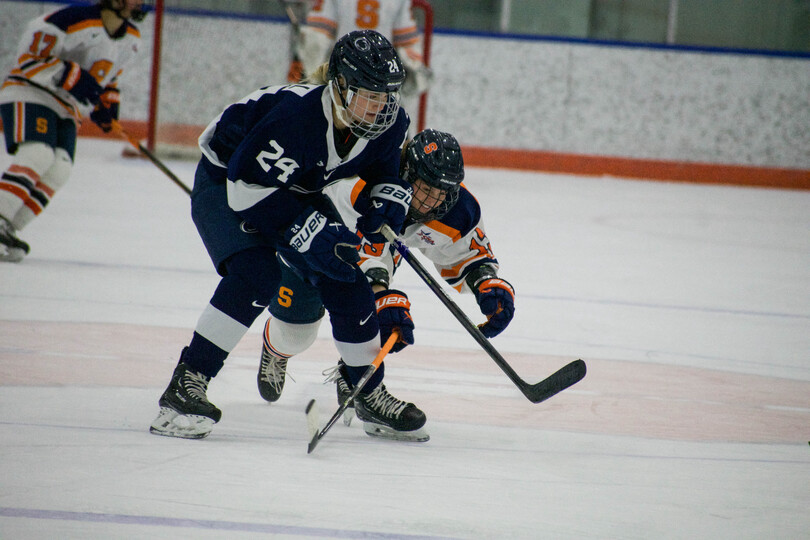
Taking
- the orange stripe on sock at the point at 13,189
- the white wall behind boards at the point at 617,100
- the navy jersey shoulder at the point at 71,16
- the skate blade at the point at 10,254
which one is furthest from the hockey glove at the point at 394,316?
the white wall behind boards at the point at 617,100

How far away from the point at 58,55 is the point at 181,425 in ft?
7.65

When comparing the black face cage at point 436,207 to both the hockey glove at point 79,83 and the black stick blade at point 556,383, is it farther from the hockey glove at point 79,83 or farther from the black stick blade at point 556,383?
the hockey glove at point 79,83

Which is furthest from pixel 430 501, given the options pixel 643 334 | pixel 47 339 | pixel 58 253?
pixel 58 253

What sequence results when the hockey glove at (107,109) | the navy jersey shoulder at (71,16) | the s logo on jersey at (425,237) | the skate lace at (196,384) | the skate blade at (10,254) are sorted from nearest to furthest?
the skate lace at (196,384), the s logo on jersey at (425,237), the skate blade at (10,254), the navy jersey shoulder at (71,16), the hockey glove at (107,109)

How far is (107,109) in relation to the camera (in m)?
3.84

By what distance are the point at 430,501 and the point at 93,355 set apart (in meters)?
1.19

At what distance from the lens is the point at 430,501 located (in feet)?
5.36

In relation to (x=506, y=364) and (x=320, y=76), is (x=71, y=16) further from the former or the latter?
(x=506, y=364)

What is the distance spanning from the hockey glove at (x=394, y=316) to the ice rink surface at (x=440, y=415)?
0.77ft

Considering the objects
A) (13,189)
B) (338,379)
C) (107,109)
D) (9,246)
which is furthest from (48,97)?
(338,379)

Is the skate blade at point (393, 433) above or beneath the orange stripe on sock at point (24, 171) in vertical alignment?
beneath

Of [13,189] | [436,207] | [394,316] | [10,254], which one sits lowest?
[10,254]

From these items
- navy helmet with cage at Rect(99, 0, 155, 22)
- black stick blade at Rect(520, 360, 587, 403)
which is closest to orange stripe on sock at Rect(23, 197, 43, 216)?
navy helmet with cage at Rect(99, 0, 155, 22)

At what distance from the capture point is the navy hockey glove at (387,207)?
1914 mm
